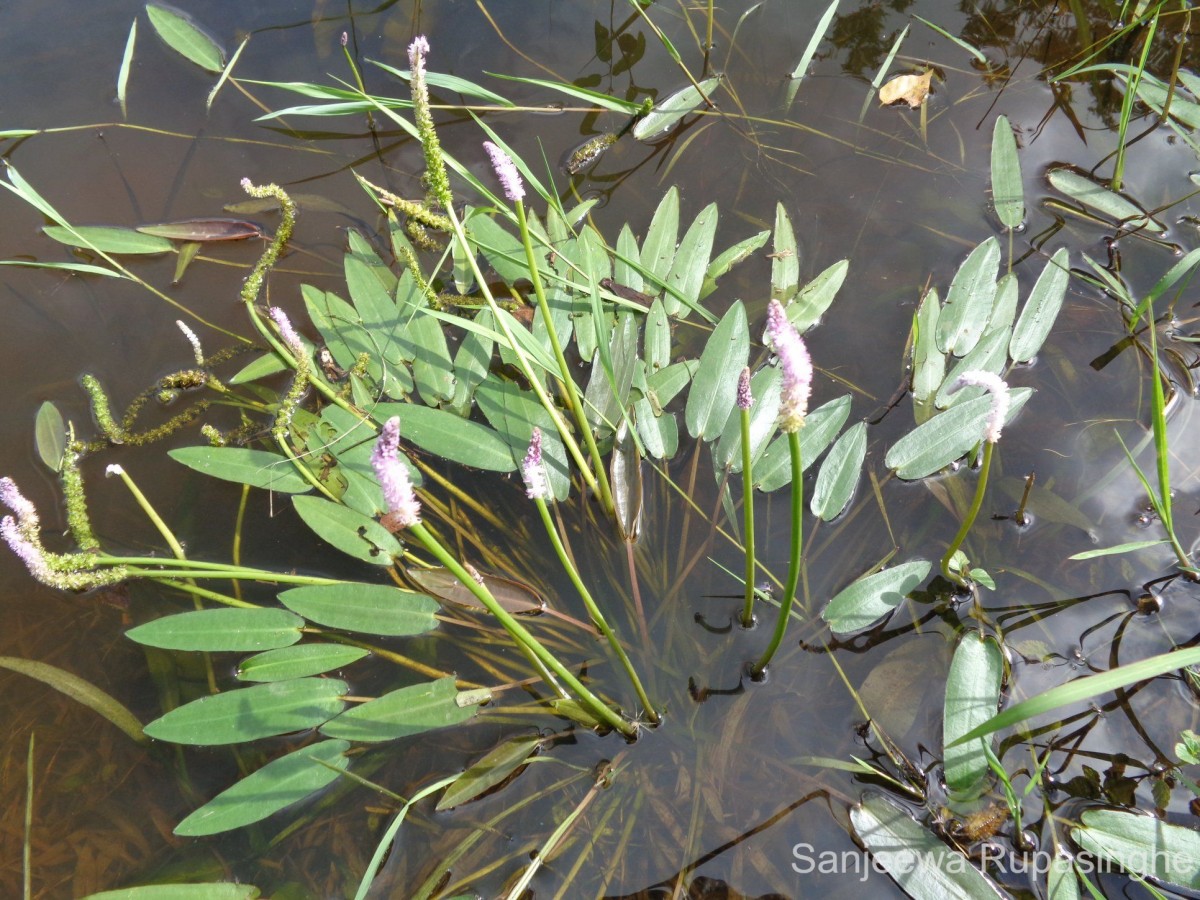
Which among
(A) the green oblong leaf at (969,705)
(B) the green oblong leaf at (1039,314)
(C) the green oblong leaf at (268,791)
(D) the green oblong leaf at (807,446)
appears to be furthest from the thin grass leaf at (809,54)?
(C) the green oblong leaf at (268,791)

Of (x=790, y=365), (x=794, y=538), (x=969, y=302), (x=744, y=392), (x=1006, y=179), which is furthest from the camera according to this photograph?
(x=1006, y=179)

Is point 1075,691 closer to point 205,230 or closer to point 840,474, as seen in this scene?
point 840,474

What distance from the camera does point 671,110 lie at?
204 cm

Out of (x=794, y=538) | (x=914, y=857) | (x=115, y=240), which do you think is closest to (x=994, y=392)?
(x=794, y=538)

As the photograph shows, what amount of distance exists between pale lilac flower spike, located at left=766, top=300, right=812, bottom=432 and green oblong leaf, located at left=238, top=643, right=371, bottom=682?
909mm

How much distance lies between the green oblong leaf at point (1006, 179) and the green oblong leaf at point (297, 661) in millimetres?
1668

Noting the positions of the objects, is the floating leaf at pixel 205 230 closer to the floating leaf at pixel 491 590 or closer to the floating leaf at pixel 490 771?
the floating leaf at pixel 491 590

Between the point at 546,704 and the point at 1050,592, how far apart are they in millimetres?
929

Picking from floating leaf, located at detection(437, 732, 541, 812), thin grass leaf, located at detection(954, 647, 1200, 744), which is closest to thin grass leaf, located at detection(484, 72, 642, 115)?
floating leaf, located at detection(437, 732, 541, 812)

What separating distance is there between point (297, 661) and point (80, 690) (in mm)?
479

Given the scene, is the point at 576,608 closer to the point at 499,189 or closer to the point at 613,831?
the point at 613,831

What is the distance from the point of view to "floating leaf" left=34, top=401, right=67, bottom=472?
1.68 meters

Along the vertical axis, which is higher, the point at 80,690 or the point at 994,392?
the point at 994,392

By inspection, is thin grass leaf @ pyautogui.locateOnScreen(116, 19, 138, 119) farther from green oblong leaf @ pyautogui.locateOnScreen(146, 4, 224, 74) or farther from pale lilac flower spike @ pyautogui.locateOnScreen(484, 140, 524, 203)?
pale lilac flower spike @ pyautogui.locateOnScreen(484, 140, 524, 203)
